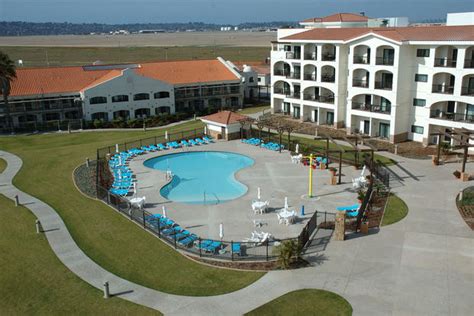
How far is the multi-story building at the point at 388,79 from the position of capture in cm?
4519

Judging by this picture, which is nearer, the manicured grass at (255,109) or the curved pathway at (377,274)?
the curved pathway at (377,274)

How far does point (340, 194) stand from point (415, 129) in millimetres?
19912

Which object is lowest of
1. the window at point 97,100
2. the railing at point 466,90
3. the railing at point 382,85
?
the window at point 97,100

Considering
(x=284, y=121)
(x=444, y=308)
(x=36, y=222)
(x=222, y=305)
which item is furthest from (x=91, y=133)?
(x=444, y=308)

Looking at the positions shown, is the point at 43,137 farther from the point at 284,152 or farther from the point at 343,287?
the point at 343,287

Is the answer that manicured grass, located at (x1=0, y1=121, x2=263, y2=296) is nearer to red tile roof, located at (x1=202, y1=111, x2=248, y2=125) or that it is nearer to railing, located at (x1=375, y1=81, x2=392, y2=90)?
red tile roof, located at (x1=202, y1=111, x2=248, y2=125)

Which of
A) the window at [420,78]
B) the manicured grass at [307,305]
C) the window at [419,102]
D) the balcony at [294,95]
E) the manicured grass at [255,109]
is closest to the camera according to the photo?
the manicured grass at [307,305]

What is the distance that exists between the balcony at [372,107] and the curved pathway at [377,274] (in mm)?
21413

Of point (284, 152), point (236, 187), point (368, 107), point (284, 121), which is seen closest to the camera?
point (236, 187)

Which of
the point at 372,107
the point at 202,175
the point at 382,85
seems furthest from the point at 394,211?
the point at 382,85

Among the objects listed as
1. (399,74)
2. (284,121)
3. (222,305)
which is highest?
(399,74)

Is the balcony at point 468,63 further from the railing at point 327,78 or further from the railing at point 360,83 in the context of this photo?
the railing at point 327,78

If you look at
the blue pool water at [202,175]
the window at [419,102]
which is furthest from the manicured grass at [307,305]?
the window at [419,102]

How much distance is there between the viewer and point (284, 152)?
4703cm
